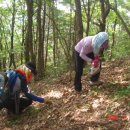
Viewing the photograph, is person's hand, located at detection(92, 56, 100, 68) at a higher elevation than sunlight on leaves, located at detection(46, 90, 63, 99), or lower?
higher

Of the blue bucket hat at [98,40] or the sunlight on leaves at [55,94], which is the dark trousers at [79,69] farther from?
the sunlight on leaves at [55,94]

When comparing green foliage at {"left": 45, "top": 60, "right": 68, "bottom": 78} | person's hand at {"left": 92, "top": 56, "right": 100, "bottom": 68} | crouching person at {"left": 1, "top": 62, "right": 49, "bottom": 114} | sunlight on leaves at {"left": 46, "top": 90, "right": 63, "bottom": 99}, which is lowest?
green foliage at {"left": 45, "top": 60, "right": 68, "bottom": 78}

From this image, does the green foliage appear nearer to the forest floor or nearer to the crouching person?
the forest floor

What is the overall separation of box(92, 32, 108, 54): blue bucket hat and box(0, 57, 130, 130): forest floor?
1.15 m

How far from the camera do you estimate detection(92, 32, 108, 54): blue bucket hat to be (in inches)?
287

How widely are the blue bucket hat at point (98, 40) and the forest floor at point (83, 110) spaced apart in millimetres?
1149

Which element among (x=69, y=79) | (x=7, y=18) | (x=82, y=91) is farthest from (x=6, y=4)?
(x=82, y=91)

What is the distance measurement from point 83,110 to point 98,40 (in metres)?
1.80

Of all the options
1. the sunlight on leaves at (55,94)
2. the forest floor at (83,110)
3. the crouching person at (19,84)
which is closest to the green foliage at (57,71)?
the sunlight on leaves at (55,94)

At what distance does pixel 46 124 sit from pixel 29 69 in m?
1.40

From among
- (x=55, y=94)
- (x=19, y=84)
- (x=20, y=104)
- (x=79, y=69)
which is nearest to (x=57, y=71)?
(x=55, y=94)

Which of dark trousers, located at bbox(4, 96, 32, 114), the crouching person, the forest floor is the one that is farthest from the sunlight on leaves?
the crouching person

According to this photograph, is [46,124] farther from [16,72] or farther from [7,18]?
[7,18]

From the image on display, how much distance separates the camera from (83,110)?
6.73 meters
